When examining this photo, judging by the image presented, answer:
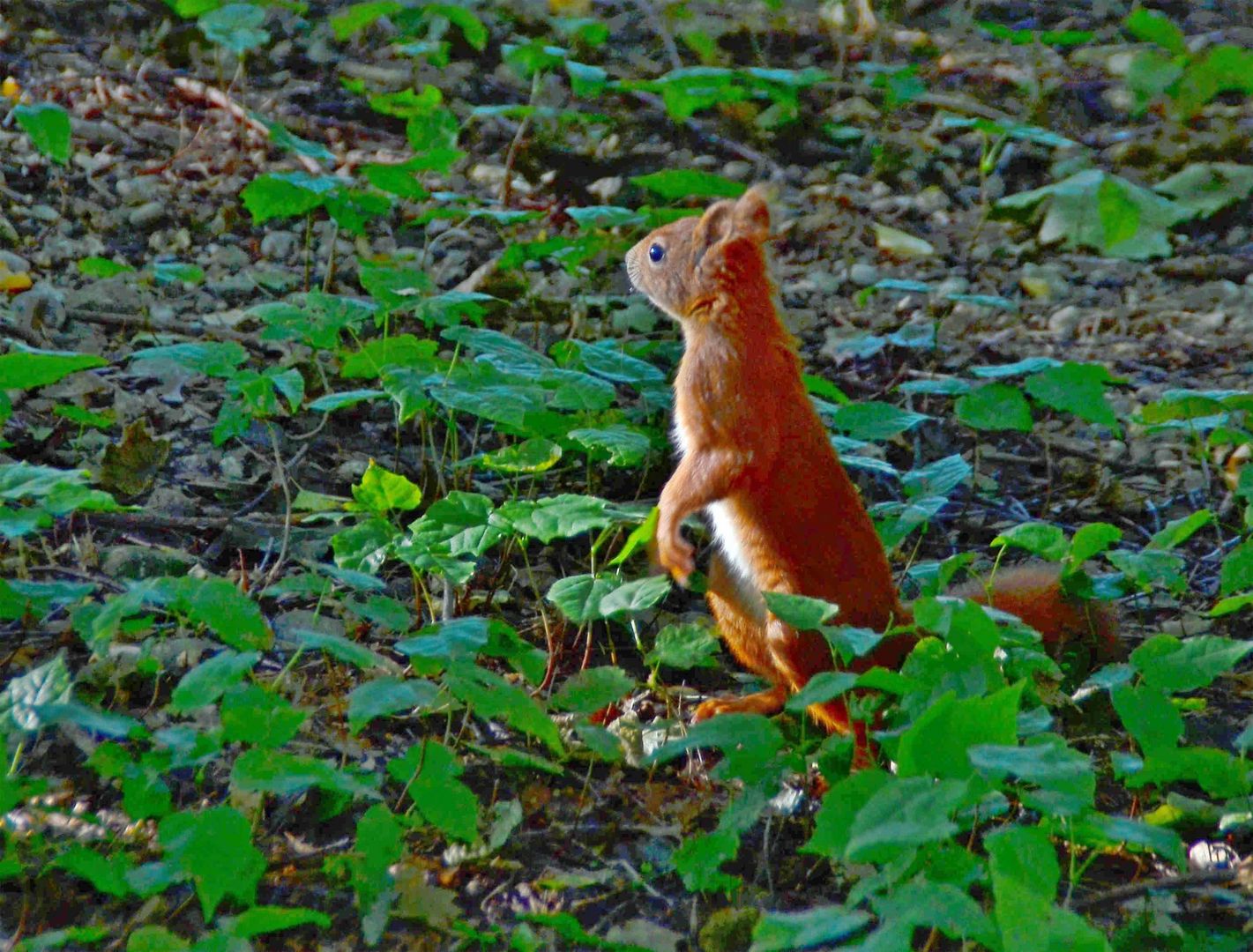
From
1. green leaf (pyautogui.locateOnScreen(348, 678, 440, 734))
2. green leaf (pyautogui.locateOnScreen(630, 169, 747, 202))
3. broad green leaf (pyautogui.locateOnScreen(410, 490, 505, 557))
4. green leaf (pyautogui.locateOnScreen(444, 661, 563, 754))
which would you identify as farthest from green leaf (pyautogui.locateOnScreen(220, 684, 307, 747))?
green leaf (pyautogui.locateOnScreen(630, 169, 747, 202))

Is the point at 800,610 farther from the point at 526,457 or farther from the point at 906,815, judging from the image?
the point at 526,457

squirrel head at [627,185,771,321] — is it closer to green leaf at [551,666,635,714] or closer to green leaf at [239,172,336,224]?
green leaf at [239,172,336,224]

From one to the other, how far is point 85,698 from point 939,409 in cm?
281

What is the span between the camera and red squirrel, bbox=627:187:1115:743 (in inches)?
110

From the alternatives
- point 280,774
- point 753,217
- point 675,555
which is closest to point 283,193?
point 753,217

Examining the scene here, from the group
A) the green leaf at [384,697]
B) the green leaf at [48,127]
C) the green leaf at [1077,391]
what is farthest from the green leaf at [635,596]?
the green leaf at [48,127]

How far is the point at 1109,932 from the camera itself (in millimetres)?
2197

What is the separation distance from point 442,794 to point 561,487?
5.52ft

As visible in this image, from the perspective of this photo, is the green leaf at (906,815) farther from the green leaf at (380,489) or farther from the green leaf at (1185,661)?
the green leaf at (380,489)

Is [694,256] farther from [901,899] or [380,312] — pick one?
[901,899]

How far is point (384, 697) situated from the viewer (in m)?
2.03

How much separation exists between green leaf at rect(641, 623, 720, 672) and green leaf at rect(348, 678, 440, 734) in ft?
2.03

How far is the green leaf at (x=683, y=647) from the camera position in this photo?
8.77 feet

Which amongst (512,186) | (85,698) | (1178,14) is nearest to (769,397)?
(85,698)
